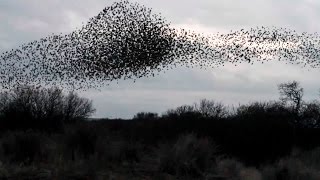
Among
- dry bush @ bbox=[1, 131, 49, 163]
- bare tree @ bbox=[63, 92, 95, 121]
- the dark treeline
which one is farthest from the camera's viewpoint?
bare tree @ bbox=[63, 92, 95, 121]

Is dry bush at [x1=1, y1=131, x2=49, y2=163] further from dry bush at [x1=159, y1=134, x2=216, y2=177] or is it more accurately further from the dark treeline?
dry bush at [x1=159, y1=134, x2=216, y2=177]

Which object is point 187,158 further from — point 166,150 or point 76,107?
point 76,107

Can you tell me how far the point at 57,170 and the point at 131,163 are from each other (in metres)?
4.65

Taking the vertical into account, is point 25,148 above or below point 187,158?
above

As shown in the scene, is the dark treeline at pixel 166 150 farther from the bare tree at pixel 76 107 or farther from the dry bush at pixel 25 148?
the bare tree at pixel 76 107

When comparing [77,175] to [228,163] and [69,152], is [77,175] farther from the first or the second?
[228,163]

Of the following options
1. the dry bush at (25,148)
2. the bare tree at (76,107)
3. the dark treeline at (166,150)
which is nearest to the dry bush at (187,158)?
the dark treeline at (166,150)

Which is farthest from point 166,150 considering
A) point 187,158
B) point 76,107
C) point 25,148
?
point 76,107

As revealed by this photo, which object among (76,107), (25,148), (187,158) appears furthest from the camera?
Answer: (76,107)

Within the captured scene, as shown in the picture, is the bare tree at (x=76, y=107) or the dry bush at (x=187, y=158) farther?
the bare tree at (x=76, y=107)

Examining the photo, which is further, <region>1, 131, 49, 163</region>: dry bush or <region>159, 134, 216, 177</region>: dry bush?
<region>1, 131, 49, 163</region>: dry bush

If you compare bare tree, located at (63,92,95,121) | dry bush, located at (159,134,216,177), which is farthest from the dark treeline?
bare tree, located at (63,92,95,121)

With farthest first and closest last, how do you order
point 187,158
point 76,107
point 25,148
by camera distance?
1. point 76,107
2. point 25,148
3. point 187,158

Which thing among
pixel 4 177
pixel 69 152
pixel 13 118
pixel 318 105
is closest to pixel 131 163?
pixel 69 152
